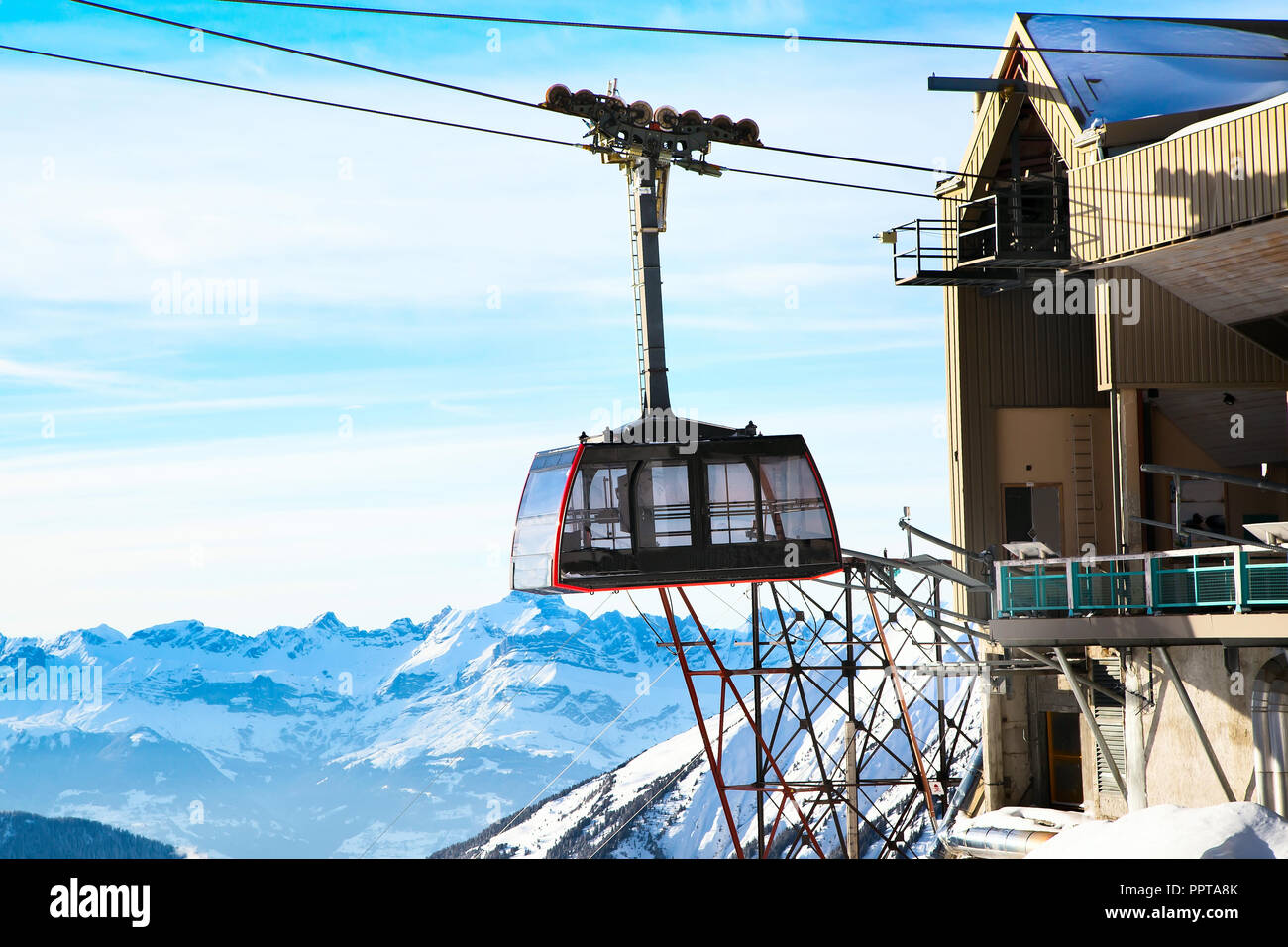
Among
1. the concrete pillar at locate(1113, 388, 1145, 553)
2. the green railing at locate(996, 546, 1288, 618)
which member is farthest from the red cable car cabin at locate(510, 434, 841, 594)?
the concrete pillar at locate(1113, 388, 1145, 553)

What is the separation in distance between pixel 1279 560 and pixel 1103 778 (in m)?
7.90

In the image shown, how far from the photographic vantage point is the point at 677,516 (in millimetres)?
21500

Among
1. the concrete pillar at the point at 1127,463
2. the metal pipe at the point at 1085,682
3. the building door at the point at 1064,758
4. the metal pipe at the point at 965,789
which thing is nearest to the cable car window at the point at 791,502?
the metal pipe at the point at 1085,682

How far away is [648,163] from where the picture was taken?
22.3m

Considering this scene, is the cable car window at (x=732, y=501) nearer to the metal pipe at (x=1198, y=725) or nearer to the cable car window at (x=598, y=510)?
the cable car window at (x=598, y=510)

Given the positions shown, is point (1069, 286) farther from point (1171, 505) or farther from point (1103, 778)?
point (1103, 778)

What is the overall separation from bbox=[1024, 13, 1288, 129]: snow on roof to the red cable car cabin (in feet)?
32.4

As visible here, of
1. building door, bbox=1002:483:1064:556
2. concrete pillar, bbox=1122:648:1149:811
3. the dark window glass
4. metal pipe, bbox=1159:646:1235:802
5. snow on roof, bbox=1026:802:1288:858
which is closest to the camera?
snow on roof, bbox=1026:802:1288:858

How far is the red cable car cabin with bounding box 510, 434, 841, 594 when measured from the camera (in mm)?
21141

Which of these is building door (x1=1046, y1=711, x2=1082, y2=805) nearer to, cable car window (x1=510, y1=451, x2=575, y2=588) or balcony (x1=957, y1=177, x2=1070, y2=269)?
balcony (x1=957, y1=177, x2=1070, y2=269)

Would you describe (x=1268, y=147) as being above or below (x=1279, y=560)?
above

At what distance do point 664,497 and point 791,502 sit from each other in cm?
205

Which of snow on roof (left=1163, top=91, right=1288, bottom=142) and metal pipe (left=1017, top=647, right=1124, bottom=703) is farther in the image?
metal pipe (left=1017, top=647, right=1124, bottom=703)
